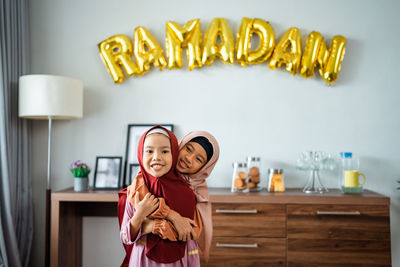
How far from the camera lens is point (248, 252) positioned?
6.90 feet

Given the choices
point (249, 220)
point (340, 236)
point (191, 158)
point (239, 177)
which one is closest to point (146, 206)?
point (191, 158)

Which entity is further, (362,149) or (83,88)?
(83,88)

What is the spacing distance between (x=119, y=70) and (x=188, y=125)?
698mm

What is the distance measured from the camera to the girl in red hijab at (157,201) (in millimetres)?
1138

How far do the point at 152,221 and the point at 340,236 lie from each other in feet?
4.78

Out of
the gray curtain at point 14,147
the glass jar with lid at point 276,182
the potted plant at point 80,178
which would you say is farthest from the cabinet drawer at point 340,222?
the gray curtain at point 14,147

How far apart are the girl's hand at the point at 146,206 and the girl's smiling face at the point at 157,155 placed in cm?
8

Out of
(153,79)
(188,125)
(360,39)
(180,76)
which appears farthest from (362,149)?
(153,79)

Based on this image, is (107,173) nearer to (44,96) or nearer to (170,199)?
(44,96)

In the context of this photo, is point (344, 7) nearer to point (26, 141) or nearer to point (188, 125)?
point (188, 125)

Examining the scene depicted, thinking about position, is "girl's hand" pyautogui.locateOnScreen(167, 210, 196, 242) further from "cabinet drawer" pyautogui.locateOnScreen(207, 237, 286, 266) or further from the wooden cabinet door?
the wooden cabinet door

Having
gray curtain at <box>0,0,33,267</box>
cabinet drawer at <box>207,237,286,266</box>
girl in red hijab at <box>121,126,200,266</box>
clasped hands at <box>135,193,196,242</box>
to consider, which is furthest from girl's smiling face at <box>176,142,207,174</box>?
gray curtain at <box>0,0,33,267</box>

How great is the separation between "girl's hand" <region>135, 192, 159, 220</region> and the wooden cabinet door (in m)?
1.26

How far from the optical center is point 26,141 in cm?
255
